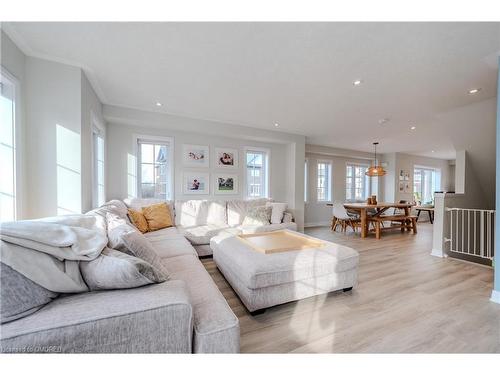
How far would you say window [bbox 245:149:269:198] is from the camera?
4.95 m

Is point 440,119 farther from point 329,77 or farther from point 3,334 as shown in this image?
point 3,334

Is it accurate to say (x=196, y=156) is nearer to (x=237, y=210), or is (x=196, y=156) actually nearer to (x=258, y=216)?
(x=237, y=210)

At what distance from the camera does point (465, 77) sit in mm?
2326

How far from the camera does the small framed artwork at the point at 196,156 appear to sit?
13.7 feet

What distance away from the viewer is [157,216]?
11.0 ft

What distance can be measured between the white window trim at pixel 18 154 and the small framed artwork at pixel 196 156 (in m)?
2.38

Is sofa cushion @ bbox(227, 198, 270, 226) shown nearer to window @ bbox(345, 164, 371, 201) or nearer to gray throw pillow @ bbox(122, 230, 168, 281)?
gray throw pillow @ bbox(122, 230, 168, 281)

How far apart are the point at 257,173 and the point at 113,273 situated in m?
4.21

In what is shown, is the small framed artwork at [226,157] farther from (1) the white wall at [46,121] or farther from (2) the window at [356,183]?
(2) the window at [356,183]

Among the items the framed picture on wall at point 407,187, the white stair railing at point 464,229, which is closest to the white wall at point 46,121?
the white stair railing at point 464,229

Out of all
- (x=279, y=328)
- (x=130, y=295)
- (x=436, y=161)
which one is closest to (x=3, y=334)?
(x=130, y=295)

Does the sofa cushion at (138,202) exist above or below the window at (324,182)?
below

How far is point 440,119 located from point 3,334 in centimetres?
538

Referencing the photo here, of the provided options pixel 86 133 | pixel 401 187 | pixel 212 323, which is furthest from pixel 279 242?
pixel 401 187
